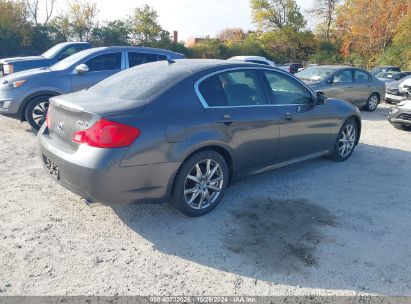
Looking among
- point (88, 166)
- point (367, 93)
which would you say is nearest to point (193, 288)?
point (88, 166)

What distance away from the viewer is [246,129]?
412 centimetres

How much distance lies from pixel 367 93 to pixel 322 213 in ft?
28.0

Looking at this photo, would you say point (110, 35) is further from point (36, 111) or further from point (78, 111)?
point (78, 111)

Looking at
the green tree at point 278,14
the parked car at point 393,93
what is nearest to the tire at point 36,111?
the parked car at point 393,93

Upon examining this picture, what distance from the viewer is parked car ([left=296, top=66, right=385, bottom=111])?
10047 mm

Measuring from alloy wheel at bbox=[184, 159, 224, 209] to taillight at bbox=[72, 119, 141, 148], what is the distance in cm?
81

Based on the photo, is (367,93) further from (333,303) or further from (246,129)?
(333,303)

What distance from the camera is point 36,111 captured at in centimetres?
718

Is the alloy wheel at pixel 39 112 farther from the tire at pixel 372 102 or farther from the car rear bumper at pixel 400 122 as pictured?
the tire at pixel 372 102

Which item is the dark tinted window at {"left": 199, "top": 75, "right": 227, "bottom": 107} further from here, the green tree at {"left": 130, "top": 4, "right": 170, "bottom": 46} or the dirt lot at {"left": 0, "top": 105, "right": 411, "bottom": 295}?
the green tree at {"left": 130, "top": 4, "right": 170, "bottom": 46}

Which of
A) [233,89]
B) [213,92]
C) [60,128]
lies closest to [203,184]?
[213,92]

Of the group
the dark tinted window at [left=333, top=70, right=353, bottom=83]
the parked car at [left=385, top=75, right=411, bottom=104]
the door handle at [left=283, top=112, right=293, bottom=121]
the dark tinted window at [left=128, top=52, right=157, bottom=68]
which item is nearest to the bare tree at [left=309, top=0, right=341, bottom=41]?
the parked car at [left=385, top=75, right=411, bottom=104]

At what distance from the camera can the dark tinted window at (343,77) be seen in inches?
405

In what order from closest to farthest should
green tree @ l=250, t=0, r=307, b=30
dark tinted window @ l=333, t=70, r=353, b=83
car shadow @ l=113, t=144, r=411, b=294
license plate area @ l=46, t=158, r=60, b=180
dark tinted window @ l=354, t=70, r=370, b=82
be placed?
car shadow @ l=113, t=144, r=411, b=294 → license plate area @ l=46, t=158, r=60, b=180 → dark tinted window @ l=333, t=70, r=353, b=83 → dark tinted window @ l=354, t=70, r=370, b=82 → green tree @ l=250, t=0, r=307, b=30
